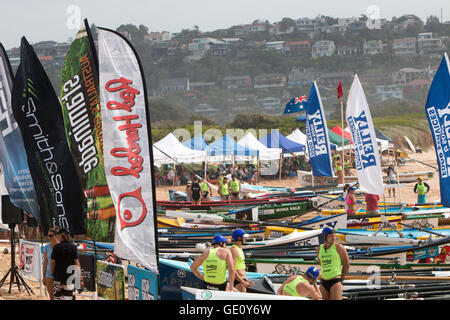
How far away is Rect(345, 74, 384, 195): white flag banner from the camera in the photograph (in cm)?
1695

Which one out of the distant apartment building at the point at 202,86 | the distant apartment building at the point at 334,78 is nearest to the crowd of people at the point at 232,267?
the distant apartment building at the point at 334,78

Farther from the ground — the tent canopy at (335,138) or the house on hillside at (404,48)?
the house on hillside at (404,48)

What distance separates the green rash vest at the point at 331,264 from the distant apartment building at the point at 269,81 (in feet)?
591

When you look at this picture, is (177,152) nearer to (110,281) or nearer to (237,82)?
(110,281)

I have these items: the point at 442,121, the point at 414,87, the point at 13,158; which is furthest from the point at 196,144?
the point at 414,87

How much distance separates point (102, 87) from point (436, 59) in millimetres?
190751

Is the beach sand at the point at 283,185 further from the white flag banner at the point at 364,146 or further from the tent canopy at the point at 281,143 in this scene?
the white flag banner at the point at 364,146

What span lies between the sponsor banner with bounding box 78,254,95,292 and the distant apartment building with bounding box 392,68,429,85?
17530cm

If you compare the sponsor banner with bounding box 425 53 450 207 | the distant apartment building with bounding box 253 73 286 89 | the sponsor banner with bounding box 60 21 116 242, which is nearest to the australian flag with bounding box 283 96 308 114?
the sponsor banner with bounding box 425 53 450 207

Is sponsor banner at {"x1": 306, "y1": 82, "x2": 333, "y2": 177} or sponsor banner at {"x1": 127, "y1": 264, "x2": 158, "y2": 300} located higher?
sponsor banner at {"x1": 306, "y1": 82, "x2": 333, "y2": 177}

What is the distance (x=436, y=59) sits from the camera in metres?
189

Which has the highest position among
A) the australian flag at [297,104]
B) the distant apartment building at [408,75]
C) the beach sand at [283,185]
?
the distant apartment building at [408,75]

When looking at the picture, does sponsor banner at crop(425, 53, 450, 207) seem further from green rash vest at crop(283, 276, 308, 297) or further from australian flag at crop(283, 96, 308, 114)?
australian flag at crop(283, 96, 308, 114)

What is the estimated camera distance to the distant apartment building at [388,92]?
171250 mm
